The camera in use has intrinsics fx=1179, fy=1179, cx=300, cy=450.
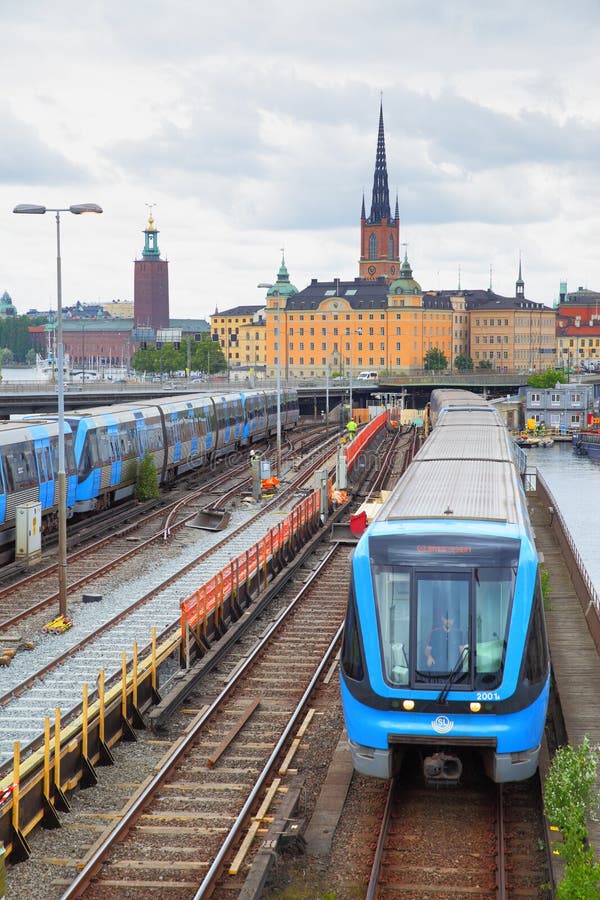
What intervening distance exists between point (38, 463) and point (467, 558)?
18.3m

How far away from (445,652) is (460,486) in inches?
164

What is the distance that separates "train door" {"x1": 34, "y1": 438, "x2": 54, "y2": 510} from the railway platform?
12348 mm

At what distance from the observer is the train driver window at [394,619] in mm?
12234

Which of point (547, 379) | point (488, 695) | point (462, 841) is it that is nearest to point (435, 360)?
point (547, 379)

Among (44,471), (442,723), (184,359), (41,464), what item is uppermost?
(184,359)

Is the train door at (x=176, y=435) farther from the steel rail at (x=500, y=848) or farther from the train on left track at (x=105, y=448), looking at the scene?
the steel rail at (x=500, y=848)

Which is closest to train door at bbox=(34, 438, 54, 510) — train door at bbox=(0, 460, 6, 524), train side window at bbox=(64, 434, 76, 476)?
train side window at bbox=(64, 434, 76, 476)

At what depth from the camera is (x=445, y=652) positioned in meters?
12.2

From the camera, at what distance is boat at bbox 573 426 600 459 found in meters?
115

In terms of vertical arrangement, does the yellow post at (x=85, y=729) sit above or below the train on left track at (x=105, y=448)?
below

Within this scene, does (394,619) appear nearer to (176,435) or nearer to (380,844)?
(380,844)

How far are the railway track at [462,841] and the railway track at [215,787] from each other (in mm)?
1427

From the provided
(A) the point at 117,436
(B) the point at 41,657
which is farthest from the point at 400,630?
(A) the point at 117,436

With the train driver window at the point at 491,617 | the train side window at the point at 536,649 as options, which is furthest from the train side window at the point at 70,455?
the train driver window at the point at 491,617
